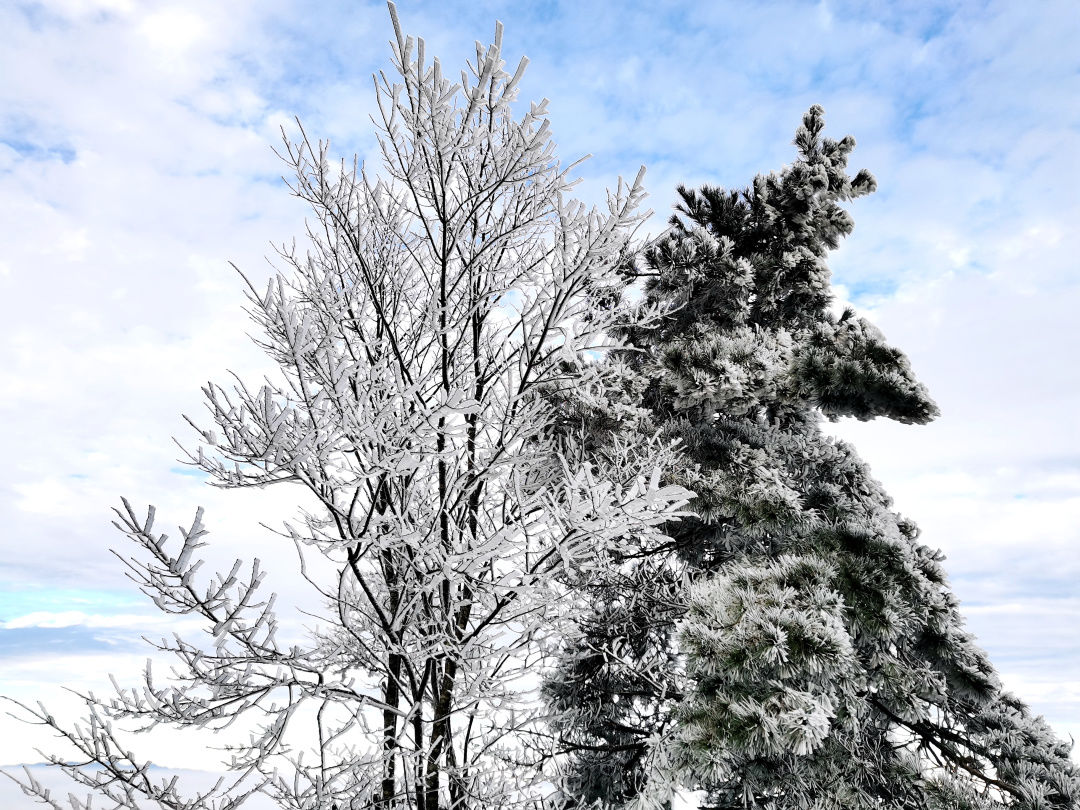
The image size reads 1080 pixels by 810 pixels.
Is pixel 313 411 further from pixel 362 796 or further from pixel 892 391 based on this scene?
pixel 892 391

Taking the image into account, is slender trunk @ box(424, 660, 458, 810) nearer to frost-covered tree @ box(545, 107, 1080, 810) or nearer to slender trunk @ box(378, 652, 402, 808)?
slender trunk @ box(378, 652, 402, 808)

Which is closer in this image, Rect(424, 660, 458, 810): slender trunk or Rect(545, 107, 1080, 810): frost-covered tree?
Rect(424, 660, 458, 810): slender trunk

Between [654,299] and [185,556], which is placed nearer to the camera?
[185,556]

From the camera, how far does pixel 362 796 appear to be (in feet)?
13.6

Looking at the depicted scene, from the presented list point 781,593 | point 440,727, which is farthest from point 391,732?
point 781,593

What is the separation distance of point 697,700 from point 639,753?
2.30 m

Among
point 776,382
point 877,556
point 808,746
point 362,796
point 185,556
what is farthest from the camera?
point 776,382

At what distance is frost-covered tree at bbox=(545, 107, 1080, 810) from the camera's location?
17.3ft

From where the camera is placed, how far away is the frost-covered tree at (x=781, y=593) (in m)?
5.27

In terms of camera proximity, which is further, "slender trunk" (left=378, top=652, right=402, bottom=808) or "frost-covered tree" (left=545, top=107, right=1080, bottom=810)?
"frost-covered tree" (left=545, top=107, right=1080, bottom=810)

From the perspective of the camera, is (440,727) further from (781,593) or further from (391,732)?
(781,593)

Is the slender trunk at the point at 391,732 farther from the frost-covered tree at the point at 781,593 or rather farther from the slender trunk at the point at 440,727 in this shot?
the frost-covered tree at the point at 781,593

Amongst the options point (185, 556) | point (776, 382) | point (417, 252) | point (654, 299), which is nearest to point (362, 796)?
point (185, 556)

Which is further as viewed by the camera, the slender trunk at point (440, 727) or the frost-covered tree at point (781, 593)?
the frost-covered tree at point (781, 593)
